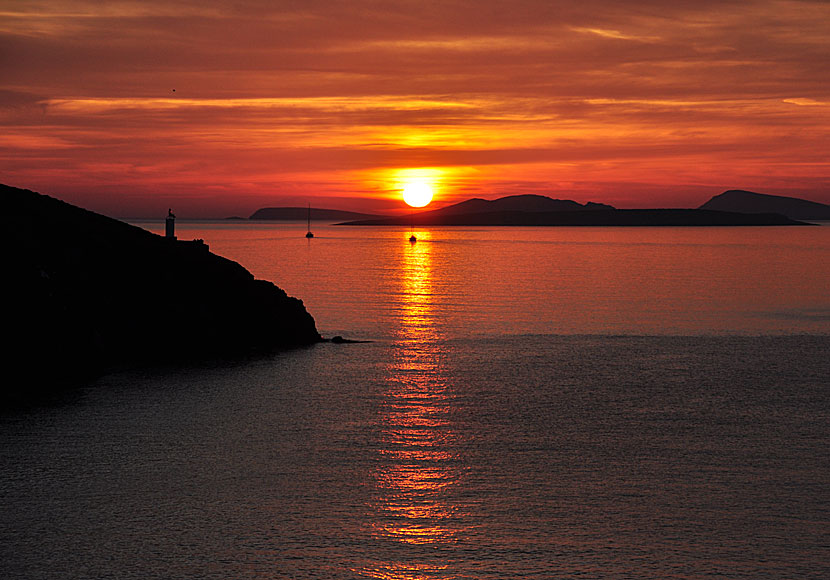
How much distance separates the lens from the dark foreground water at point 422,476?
14844 mm

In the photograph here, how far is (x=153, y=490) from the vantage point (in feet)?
60.4

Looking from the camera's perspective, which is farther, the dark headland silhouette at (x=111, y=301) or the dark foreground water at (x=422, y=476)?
the dark headland silhouette at (x=111, y=301)

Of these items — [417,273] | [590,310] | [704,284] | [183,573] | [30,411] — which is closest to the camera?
[183,573]

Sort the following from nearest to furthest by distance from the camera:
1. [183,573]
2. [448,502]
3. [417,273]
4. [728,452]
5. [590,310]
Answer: [183,573] < [448,502] < [728,452] < [590,310] < [417,273]

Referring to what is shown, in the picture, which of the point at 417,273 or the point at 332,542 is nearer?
the point at 332,542

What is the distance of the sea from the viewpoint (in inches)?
587

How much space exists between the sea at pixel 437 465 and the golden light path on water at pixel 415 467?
0.24ft

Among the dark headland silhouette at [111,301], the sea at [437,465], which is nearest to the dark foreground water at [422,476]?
the sea at [437,465]

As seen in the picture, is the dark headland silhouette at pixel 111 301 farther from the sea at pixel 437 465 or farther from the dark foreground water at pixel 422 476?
the dark foreground water at pixel 422 476

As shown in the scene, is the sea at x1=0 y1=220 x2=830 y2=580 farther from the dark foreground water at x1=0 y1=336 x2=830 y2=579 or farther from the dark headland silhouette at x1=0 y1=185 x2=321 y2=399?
the dark headland silhouette at x1=0 y1=185 x2=321 y2=399

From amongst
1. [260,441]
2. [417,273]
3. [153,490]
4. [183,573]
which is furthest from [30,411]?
[417,273]

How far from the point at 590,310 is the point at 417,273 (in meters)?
44.2

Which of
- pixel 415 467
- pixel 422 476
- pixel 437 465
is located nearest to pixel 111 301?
pixel 415 467

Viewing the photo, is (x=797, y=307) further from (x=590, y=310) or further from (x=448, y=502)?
(x=448, y=502)
